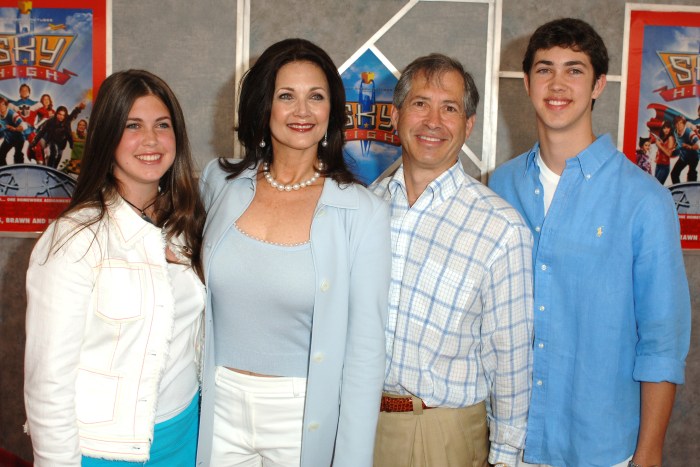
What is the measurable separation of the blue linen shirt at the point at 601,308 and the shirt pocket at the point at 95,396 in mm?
1263

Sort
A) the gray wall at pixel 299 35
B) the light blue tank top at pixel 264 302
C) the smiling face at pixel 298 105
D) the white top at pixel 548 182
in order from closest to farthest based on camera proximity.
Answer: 1. the light blue tank top at pixel 264 302
2. the smiling face at pixel 298 105
3. the white top at pixel 548 182
4. the gray wall at pixel 299 35

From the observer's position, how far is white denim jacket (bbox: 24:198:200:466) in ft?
5.04

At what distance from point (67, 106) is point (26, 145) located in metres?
0.31

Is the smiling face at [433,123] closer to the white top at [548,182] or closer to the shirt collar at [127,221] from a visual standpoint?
the white top at [548,182]

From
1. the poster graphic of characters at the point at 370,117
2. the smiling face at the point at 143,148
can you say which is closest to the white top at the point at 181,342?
the smiling face at the point at 143,148

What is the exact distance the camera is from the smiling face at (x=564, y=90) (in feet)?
6.51

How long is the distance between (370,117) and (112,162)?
181 centimetres

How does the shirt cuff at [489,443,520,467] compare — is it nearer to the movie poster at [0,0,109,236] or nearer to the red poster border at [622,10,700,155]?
the red poster border at [622,10,700,155]

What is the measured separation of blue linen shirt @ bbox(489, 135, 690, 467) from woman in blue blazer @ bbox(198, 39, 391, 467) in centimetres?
55

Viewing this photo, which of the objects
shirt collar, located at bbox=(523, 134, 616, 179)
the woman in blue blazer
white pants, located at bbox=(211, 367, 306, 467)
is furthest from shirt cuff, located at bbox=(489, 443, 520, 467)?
shirt collar, located at bbox=(523, 134, 616, 179)

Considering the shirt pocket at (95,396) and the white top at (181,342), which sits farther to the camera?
the white top at (181,342)

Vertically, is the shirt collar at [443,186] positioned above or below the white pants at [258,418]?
above

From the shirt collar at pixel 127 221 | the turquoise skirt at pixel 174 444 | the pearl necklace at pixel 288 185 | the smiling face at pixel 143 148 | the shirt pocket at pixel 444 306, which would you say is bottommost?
the turquoise skirt at pixel 174 444

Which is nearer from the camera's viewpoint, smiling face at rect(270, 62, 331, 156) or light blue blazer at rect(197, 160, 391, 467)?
light blue blazer at rect(197, 160, 391, 467)
